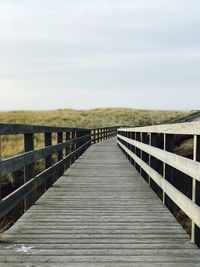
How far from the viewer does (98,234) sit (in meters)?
4.88

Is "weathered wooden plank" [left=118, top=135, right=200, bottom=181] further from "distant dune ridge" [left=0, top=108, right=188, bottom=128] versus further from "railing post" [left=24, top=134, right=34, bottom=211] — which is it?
"distant dune ridge" [left=0, top=108, right=188, bottom=128]

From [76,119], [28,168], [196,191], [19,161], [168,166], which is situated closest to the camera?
[196,191]

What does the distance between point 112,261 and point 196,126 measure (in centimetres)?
161

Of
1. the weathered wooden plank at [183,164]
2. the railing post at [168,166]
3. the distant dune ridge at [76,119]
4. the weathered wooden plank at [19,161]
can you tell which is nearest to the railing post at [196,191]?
the weathered wooden plank at [183,164]

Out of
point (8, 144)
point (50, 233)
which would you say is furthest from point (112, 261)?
point (8, 144)

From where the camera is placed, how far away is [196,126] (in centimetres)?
418

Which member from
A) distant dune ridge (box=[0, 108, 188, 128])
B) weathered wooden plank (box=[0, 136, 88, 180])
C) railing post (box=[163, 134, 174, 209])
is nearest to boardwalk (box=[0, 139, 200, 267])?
railing post (box=[163, 134, 174, 209])

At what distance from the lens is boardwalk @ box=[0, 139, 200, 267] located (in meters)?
3.99

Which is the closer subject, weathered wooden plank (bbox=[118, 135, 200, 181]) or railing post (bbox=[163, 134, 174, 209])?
weathered wooden plank (bbox=[118, 135, 200, 181])

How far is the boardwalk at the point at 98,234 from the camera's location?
3.99 meters

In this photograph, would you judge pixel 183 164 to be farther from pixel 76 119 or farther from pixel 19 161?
pixel 76 119

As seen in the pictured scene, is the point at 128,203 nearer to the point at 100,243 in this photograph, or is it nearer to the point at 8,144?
the point at 100,243

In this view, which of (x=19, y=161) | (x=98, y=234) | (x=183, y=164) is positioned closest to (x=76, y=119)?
(x=19, y=161)

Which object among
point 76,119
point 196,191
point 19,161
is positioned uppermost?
point 76,119
